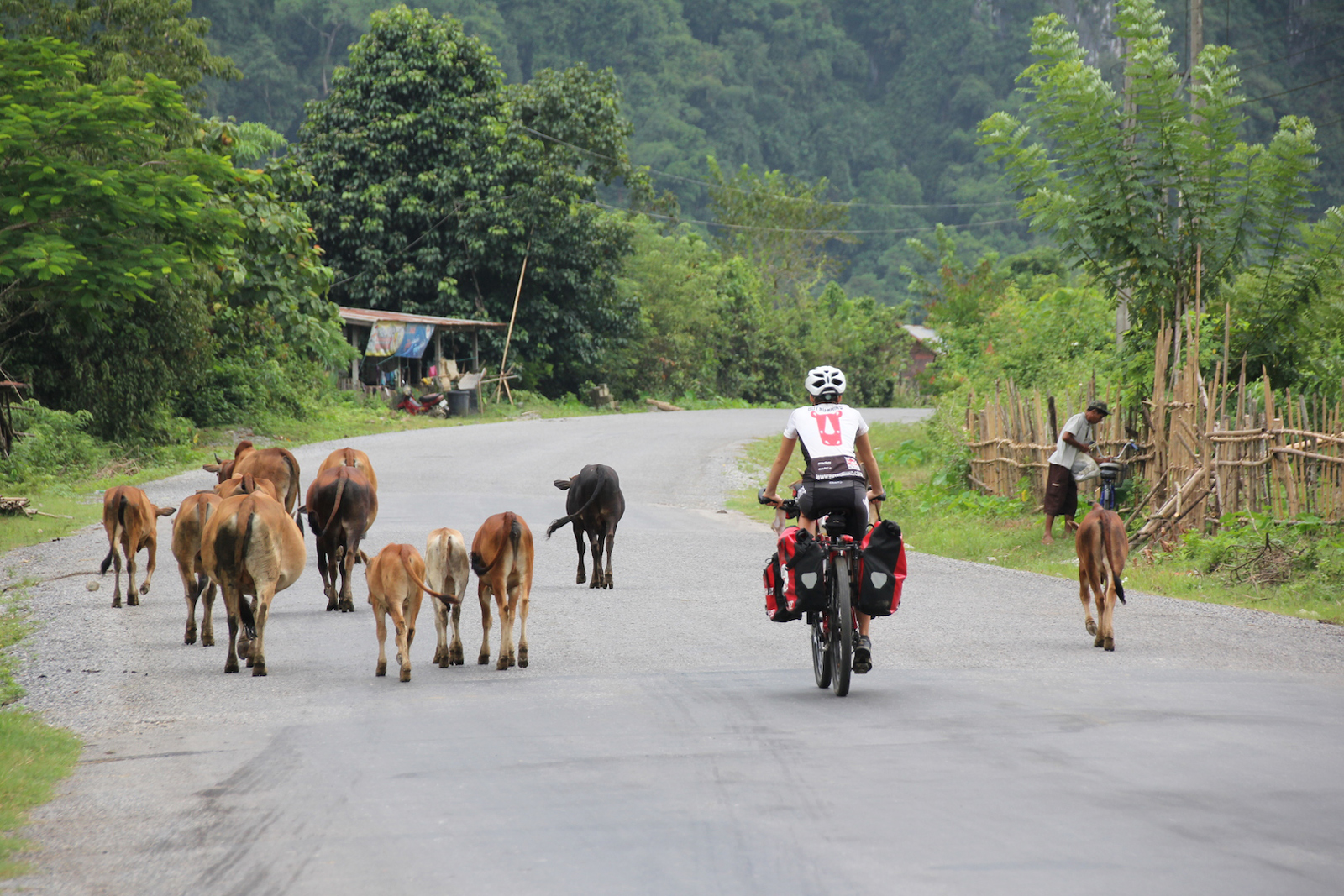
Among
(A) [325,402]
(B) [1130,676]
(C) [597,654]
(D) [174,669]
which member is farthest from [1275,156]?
(A) [325,402]

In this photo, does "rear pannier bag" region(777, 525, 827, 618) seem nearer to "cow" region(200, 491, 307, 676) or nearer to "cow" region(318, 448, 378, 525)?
"cow" region(200, 491, 307, 676)

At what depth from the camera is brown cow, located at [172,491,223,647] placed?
9.28 m

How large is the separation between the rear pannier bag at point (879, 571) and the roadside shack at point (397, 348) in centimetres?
3226

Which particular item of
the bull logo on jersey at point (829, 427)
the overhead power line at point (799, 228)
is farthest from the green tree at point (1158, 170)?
the overhead power line at point (799, 228)

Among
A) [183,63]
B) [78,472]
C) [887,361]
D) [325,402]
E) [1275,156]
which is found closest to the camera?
[1275,156]

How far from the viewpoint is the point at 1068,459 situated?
48.8ft

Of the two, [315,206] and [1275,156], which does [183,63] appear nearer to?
[315,206]

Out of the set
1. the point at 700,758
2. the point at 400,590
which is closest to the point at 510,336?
the point at 400,590

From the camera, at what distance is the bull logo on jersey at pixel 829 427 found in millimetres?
7746

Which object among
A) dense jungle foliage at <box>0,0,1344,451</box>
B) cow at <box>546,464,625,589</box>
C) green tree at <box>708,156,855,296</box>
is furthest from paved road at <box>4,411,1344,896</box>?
green tree at <box>708,156,855,296</box>

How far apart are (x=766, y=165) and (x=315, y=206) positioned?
54695 mm

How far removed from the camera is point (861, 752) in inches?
243

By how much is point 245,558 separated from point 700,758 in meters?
3.48

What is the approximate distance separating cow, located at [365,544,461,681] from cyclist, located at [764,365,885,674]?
2089mm
